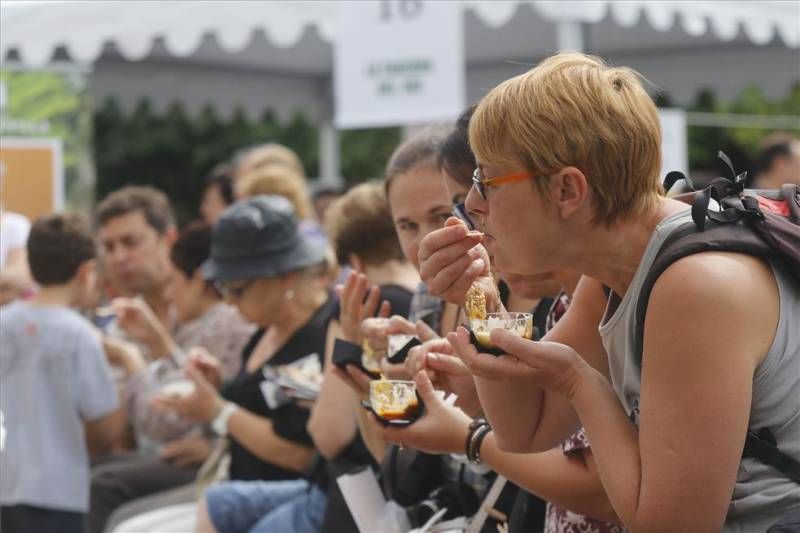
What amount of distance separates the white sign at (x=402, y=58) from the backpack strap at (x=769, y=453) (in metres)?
3.79

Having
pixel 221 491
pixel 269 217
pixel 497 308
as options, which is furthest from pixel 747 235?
pixel 269 217

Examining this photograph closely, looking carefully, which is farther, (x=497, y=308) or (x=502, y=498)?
(x=502, y=498)

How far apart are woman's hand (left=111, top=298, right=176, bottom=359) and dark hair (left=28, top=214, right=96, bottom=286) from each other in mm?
401

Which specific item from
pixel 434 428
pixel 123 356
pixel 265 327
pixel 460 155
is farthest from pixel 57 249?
pixel 434 428

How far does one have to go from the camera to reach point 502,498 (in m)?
2.87

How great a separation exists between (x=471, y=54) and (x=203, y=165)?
10.1 m

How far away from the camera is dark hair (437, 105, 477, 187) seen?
9.13 ft

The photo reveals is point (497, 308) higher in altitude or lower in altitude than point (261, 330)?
higher

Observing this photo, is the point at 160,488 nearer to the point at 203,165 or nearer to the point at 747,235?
the point at 747,235

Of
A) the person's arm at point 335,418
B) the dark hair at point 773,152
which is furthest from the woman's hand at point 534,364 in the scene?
the dark hair at point 773,152

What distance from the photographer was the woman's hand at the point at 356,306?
3251 millimetres

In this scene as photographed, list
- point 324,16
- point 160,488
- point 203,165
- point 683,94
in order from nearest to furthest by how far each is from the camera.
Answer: point 160,488 < point 324,16 < point 683,94 < point 203,165

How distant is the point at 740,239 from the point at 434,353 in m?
1.03

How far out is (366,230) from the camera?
153 inches
